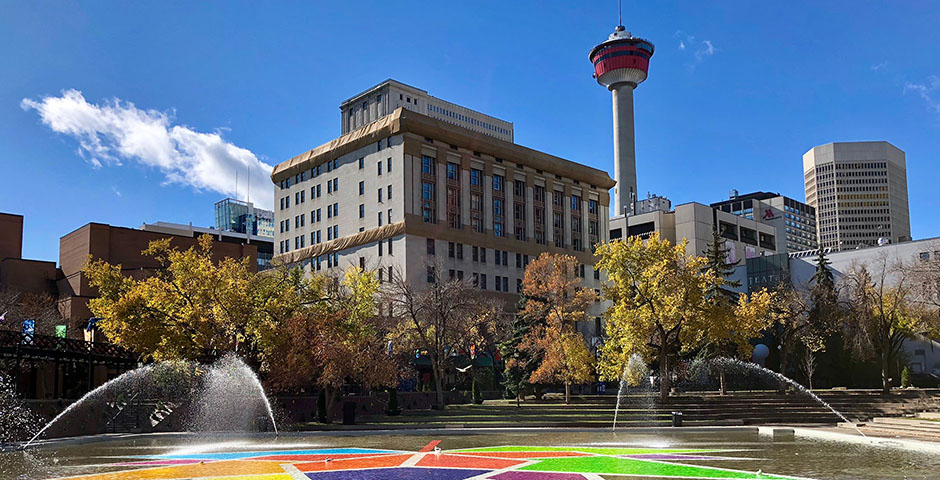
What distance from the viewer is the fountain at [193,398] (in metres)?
42.0

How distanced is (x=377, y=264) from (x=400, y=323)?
2718 cm

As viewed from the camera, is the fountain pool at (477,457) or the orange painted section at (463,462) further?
the orange painted section at (463,462)

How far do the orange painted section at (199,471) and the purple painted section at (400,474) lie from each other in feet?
6.39

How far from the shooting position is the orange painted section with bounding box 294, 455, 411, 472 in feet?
82.5

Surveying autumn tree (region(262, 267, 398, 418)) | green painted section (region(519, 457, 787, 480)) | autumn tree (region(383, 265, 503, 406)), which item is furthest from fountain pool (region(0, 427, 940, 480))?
autumn tree (region(383, 265, 503, 406))

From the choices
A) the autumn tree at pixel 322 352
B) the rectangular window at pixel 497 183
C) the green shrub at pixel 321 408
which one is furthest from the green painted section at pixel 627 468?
the rectangular window at pixel 497 183

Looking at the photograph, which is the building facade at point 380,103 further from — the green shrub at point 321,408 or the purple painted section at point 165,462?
the purple painted section at point 165,462

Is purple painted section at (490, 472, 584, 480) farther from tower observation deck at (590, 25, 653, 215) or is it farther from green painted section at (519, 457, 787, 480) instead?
tower observation deck at (590, 25, 653, 215)

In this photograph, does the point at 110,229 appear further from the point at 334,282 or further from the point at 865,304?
the point at 865,304

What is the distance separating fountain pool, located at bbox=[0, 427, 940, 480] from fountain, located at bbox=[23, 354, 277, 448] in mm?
4522

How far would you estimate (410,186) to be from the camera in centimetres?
9500

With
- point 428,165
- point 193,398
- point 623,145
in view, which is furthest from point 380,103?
point 193,398

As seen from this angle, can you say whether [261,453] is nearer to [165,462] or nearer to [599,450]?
[165,462]

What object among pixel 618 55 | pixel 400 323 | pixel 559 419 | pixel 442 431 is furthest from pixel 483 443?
pixel 618 55
